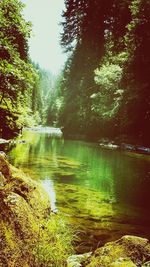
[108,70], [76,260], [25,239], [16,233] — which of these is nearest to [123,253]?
[76,260]

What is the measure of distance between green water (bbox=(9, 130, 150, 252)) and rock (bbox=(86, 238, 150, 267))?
131 cm

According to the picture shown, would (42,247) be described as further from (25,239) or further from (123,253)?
(123,253)

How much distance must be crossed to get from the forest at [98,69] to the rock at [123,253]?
5.17m

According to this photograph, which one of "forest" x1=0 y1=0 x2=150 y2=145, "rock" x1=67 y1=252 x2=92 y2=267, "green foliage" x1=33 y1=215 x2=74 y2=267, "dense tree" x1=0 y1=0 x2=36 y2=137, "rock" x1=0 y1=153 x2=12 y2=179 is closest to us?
"green foliage" x1=33 y1=215 x2=74 y2=267

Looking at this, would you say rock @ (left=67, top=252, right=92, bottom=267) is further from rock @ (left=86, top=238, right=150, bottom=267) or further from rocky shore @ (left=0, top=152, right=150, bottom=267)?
rock @ (left=86, top=238, right=150, bottom=267)

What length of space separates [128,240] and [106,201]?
581 centimetres

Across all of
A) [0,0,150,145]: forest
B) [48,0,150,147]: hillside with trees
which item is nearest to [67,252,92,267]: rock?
[0,0,150,145]: forest

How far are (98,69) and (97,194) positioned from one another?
33.5 metres

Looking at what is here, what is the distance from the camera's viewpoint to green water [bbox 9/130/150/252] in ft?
28.0

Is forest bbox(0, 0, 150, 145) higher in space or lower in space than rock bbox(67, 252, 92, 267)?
higher

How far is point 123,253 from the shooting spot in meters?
5.41

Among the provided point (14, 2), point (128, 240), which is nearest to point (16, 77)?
point (14, 2)

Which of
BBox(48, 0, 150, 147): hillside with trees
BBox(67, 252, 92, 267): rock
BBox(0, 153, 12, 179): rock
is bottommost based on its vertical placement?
BBox(67, 252, 92, 267): rock

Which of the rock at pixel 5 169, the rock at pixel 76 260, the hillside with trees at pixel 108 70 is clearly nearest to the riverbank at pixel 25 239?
the rock at pixel 76 260
